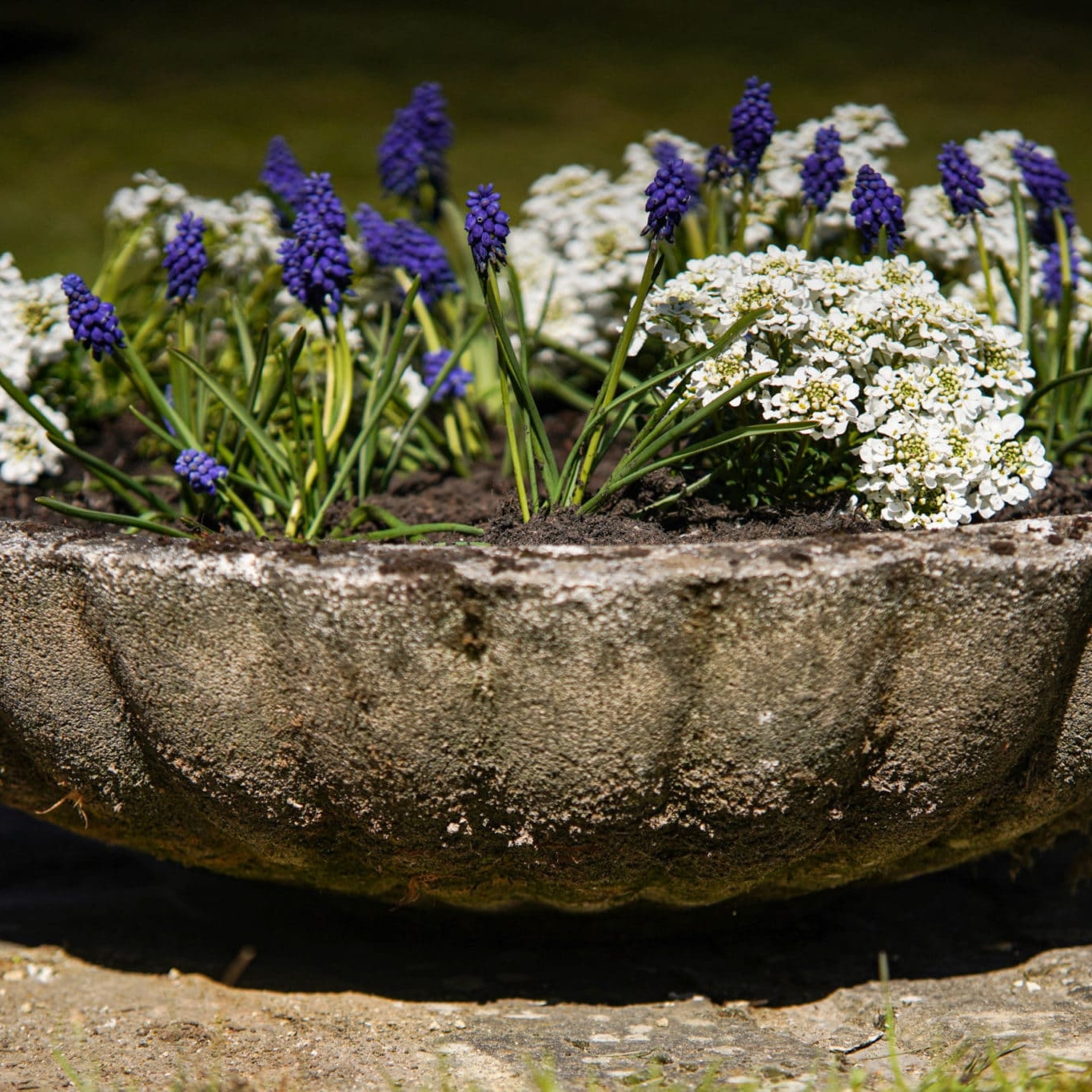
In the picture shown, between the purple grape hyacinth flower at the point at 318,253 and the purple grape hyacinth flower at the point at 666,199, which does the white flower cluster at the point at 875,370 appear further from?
the purple grape hyacinth flower at the point at 318,253

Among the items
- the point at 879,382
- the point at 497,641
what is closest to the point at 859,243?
the point at 879,382

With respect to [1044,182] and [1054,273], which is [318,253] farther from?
[1054,273]

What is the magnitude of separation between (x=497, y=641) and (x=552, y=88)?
8708mm


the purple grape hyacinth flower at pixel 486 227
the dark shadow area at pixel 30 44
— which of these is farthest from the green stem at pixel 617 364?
Result: the dark shadow area at pixel 30 44

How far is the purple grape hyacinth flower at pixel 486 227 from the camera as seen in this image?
162 cm

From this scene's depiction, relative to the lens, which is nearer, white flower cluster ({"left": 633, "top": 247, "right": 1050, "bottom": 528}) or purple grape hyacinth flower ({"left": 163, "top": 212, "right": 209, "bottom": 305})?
white flower cluster ({"left": 633, "top": 247, "right": 1050, "bottom": 528})

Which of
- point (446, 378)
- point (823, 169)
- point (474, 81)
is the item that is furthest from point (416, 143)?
point (474, 81)

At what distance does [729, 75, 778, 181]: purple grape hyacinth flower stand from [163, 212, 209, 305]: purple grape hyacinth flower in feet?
3.24

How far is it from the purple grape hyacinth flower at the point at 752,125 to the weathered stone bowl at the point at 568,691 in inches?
39.9

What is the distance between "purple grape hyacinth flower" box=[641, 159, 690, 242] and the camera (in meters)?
1.62

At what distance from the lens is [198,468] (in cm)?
188

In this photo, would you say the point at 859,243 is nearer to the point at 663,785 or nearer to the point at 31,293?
the point at 663,785

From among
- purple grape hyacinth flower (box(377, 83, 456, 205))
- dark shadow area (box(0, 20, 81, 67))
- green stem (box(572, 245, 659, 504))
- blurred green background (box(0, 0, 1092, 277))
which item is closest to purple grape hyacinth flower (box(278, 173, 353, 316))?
green stem (box(572, 245, 659, 504))

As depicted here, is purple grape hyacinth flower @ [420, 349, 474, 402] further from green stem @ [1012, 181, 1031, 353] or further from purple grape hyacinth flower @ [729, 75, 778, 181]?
green stem @ [1012, 181, 1031, 353]
